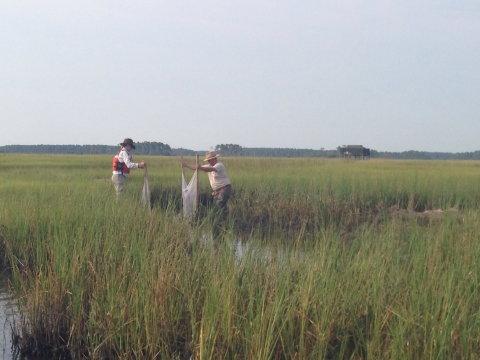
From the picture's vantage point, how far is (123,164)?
9.88 meters

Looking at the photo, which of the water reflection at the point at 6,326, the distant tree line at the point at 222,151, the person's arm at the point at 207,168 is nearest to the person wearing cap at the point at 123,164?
the person's arm at the point at 207,168

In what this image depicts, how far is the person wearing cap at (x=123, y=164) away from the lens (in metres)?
9.57

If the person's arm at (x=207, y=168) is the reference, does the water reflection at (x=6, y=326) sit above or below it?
below

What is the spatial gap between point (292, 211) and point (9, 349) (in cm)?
734

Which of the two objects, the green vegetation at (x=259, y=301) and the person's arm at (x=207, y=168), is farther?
the person's arm at (x=207, y=168)

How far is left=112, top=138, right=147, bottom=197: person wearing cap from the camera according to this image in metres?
9.57

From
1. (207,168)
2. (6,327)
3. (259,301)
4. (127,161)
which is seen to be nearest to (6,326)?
(6,327)

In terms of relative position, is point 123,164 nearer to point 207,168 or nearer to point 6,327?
point 207,168

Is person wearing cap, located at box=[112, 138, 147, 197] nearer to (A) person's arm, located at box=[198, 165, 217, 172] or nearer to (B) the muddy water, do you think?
(A) person's arm, located at box=[198, 165, 217, 172]

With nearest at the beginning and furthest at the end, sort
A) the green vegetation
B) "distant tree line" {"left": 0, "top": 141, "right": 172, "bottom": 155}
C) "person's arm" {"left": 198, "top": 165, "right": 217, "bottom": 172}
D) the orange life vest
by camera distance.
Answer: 1. the green vegetation
2. "person's arm" {"left": 198, "top": 165, "right": 217, "bottom": 172}
3. the orange life vest
4. "distant tree line" {"left": 0, "top": 141, "right": 172, "bottom": 155}

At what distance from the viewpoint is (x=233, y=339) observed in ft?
12.2

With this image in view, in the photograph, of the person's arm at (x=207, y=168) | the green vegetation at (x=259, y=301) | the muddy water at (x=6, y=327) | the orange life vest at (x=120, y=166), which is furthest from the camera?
the orange life vest at (x=120, y=166)

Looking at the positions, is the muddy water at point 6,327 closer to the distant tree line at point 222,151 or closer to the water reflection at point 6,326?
the water reflection at point 6,326

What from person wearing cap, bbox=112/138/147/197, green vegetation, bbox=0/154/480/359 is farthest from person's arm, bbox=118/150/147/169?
green vegetation, bbox=0/154/480/359
